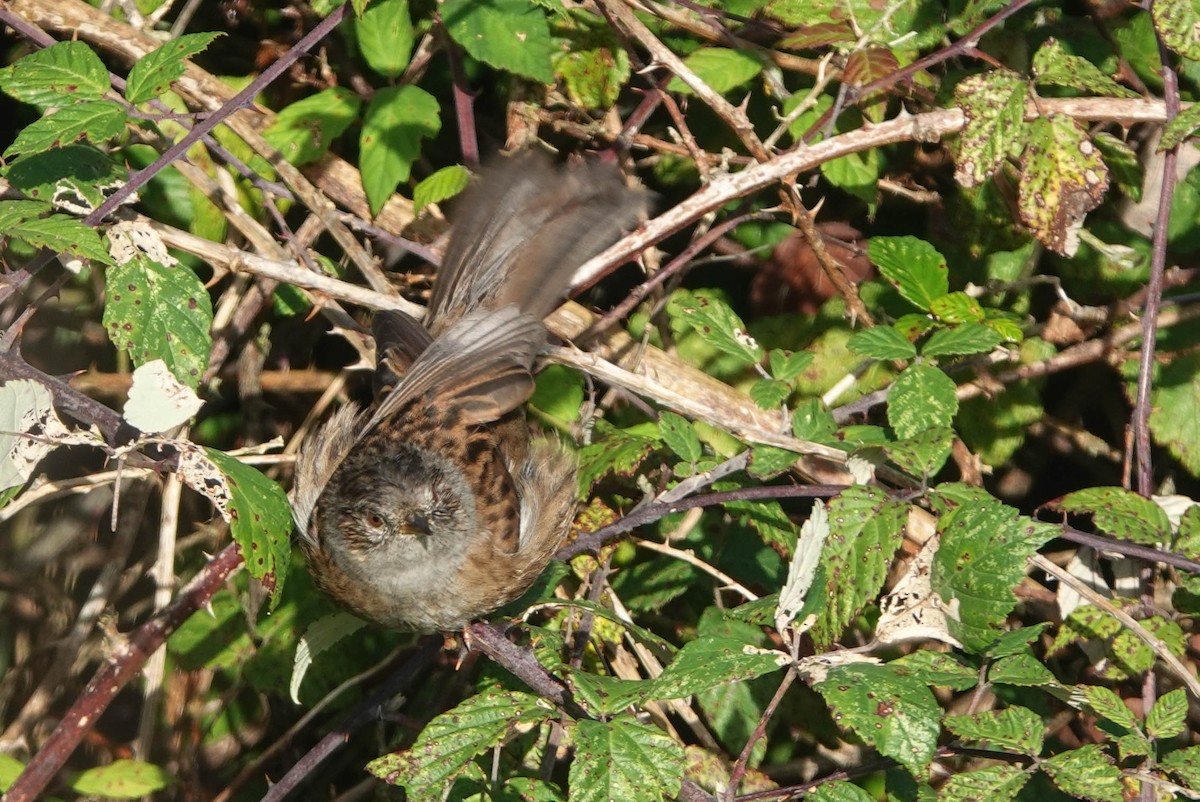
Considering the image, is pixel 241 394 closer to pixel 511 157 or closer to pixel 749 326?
pixel 511 157

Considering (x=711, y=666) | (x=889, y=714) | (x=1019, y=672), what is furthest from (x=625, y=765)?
(x=1019, y=672)

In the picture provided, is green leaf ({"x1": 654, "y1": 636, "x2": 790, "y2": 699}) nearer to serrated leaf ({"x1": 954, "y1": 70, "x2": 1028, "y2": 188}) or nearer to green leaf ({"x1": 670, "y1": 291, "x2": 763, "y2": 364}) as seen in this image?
green leaf ({"x1": 670, "y1": 291, "x2": 763, "y2": 364})

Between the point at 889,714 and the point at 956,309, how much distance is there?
130 centimetres

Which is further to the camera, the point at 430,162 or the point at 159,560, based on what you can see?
the point at 430,162

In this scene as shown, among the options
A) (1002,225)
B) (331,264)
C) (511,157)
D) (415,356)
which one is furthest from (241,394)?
(1002,225)

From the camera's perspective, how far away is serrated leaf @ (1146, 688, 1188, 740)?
8.45 ft

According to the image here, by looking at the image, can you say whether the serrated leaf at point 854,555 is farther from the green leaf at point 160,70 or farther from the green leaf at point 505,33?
the green leaf at point 160,70

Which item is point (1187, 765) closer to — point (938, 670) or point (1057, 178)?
point (938, 670)

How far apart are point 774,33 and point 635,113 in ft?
1.59

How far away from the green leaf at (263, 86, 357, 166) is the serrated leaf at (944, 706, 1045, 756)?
2469mm

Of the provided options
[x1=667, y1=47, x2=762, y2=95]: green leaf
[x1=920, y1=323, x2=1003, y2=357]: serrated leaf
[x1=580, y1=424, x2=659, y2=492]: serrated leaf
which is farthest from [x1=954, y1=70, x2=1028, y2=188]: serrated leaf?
[x1=580, y1=424, x2=659, y2=492]: serrated leaf

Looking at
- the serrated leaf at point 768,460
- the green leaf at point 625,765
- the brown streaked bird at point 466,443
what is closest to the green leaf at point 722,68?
the brown streaked bird at point 466,443

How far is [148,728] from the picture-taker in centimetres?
381

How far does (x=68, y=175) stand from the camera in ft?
9.52
